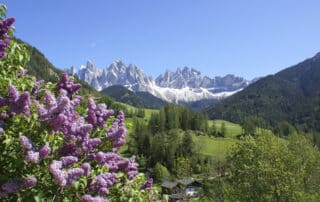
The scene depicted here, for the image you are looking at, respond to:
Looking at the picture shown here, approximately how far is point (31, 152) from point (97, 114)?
202 centimetres

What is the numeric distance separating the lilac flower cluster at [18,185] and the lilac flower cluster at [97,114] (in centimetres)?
189

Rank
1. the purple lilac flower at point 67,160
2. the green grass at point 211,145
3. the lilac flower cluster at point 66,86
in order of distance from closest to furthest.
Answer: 1. the purple lilac flower at point 67,160
2. the lilac flower cluster at point 66,86
3. the green grass at point 211,145

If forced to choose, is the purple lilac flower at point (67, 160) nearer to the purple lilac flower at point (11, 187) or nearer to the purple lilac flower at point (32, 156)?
the purple lilac flower at point (32, 156)

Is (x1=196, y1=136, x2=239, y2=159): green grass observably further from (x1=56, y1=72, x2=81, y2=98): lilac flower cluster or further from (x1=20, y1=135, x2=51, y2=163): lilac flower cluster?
(x1=20, y1=135, x2=51, y2=163): lilac flower cluster

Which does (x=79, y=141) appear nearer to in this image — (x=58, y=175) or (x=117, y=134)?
(x=117, y=134)

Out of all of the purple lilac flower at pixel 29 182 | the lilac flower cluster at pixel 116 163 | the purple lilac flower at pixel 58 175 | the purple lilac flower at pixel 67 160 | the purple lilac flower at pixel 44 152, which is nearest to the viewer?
the purple lilac flower at pixel 58 175

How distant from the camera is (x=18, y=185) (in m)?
5.95

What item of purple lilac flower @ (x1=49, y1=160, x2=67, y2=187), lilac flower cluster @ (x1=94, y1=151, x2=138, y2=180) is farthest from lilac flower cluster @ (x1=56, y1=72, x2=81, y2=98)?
purple lilac flower @ (x1=49, y1=160, x2=67, y2=187)

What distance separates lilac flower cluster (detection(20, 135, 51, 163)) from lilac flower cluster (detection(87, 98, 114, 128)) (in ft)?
5.12

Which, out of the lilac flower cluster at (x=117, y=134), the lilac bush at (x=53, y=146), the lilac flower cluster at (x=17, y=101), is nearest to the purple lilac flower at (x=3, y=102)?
the lilac bush at (x=53, y=146)

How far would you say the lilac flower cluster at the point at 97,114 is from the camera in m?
7.47

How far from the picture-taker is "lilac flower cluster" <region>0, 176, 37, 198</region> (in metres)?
5.87

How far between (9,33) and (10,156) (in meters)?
3.15

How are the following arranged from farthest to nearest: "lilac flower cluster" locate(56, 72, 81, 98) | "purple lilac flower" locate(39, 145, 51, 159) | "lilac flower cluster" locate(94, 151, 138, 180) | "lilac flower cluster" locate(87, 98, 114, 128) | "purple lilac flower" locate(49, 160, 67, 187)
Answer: "lilac flower cluster" locate(56, 72, 81, 98) < "lilac flower cluster" locate(87, 98, 114, 128) < "lilac flower cluster" locate(94, 151, 138, 180) < "purple lilac flower" locate(39, 145, 51, 159) < "purple lilac flower" locate(49, 160, 67, 187)
